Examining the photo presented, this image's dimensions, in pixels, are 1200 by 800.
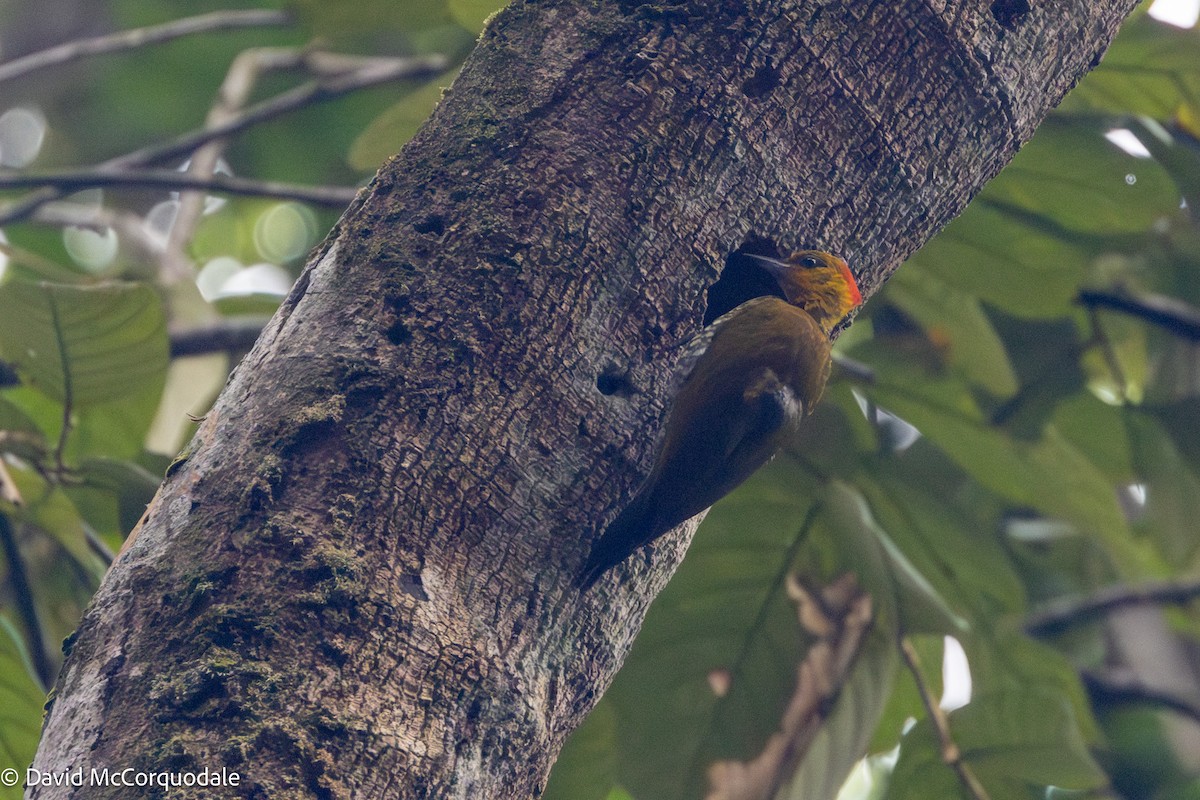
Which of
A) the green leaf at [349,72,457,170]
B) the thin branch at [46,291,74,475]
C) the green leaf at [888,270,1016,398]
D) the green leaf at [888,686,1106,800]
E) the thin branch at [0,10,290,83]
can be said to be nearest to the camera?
the thin branch at [46,291,74,475]

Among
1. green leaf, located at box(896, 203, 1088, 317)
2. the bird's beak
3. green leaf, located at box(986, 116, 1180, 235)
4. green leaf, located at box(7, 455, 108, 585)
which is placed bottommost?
the bird's beak

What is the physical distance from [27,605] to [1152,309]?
3935mm

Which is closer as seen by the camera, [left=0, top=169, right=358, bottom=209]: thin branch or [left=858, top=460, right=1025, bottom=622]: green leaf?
[left=0, top=169, right=358, bottom=209]: thin branch

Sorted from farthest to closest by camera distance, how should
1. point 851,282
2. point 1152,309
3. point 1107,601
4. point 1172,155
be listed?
point 1107,601
point 1152,309
point 1172,155
point 851,282

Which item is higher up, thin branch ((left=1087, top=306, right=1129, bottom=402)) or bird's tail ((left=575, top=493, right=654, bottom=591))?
thin branch ((left=1087, top=306, right=1129, bottom=402))

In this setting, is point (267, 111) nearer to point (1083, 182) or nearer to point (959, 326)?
point (959, 326)

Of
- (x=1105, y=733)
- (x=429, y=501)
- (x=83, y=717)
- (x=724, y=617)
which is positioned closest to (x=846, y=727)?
(x=724, y=617)

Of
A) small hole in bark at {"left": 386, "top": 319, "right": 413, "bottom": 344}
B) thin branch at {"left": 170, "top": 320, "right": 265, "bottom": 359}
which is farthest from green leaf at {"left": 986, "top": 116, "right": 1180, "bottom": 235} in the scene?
small hole in bark at {"left": 386, "top": 319, "right": 413, "bottom": 344}

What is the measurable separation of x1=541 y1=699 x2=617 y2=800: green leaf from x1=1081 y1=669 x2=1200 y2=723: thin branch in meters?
3.31

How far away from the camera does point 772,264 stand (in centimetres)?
211

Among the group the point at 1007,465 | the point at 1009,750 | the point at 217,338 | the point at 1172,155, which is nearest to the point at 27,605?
the point at 217,338

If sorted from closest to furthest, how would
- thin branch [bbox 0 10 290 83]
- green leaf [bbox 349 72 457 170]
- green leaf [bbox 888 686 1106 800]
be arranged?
green leaf [bbox 888 686 1106 800], green leaf [bbox 349 72 457 170], thin branch [bbox 0 10 290 83]

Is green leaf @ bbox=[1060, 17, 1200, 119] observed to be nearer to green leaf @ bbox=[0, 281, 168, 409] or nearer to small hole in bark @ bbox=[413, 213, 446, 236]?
small hole in bark @ bbox=[413, 213, 446, 236]

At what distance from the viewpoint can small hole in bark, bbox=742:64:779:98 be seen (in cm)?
183
